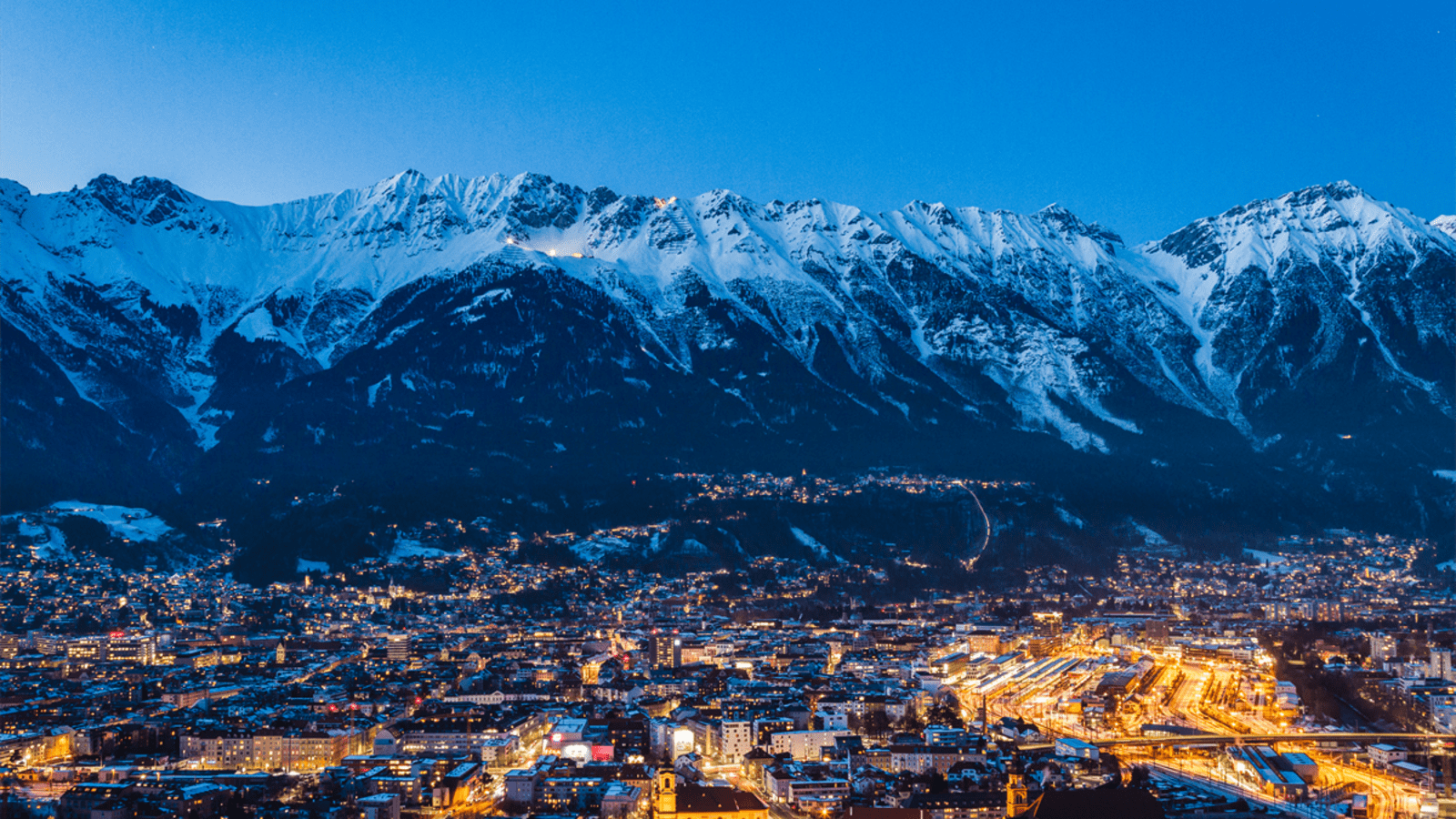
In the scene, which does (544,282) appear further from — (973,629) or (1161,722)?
(1161,722)

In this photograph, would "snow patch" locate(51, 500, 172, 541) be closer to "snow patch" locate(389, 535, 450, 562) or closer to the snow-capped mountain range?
the snow-capped mountain range

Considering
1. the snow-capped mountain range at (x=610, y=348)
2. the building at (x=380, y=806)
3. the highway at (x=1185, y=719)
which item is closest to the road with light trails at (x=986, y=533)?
the snow-capped mountain range at (x=610, y=348)

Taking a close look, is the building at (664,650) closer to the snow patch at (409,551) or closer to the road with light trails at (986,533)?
the snow patch at (409,551)

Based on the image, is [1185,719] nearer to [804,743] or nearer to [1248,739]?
[1248,739]

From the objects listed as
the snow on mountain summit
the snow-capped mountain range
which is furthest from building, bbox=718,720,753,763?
the snow on mountain summit

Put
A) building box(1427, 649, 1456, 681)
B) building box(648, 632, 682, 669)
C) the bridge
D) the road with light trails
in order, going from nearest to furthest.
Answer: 1. the bridge
2. building box(1427, 649, 1456, 681)
3. building box(648, 632, 682, 669)
4. the road with light trails

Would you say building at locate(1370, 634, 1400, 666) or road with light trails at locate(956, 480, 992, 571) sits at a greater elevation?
road with light trails at locate(956, 480, 992, 571)
